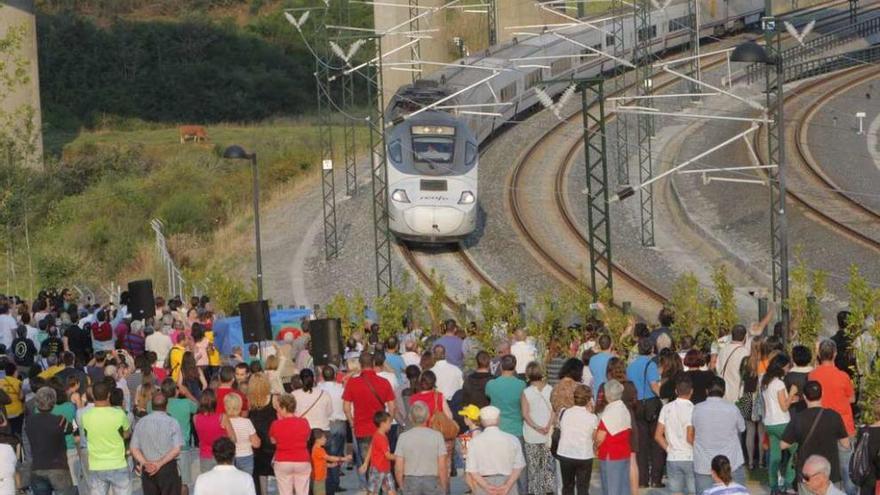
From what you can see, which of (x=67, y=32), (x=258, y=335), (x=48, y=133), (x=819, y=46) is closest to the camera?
(x=258, y=335)

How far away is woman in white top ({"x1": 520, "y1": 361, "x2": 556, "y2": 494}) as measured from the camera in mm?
18109

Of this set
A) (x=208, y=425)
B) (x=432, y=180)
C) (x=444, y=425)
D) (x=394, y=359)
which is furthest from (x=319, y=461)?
(x=432, y=180)

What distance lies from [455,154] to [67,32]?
6908 cm

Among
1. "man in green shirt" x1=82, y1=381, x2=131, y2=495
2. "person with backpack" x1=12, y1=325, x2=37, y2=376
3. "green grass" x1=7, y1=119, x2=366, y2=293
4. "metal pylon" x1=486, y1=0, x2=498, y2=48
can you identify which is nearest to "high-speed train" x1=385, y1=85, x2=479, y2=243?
"green grass" x1=7, y1=119, x2=366, y2=293

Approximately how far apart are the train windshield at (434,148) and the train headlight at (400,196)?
2.62ft

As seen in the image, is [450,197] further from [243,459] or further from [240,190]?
[243,459]

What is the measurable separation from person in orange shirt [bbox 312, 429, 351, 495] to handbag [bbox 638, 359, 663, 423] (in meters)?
3.15

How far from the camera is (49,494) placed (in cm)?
1825

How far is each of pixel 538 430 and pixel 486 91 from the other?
41838 mm

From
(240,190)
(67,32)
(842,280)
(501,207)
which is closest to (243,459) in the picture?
(842,280)

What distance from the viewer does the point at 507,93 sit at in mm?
62469

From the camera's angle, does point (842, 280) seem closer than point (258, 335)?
No

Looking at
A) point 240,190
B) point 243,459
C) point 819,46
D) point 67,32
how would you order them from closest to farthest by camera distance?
point 243,459
point 240,190
point 819,46
point 67,32

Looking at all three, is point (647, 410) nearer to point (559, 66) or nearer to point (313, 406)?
point (313, 406)
